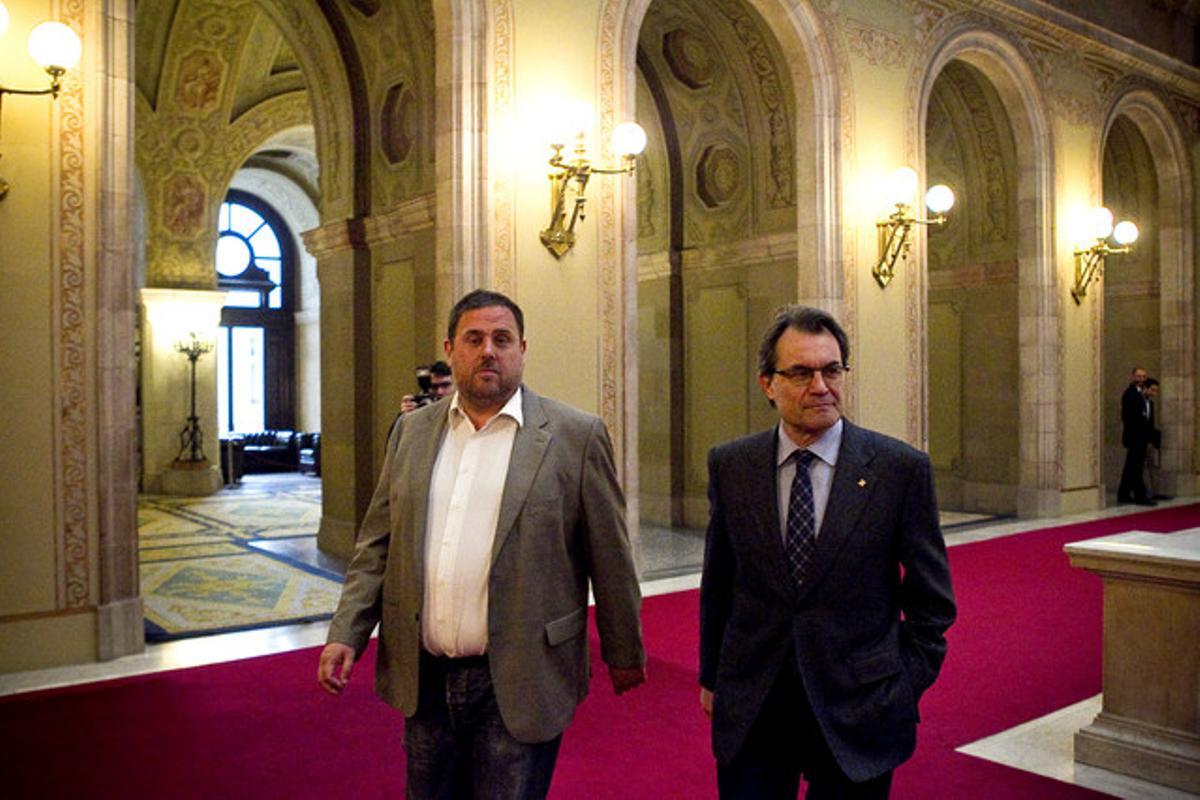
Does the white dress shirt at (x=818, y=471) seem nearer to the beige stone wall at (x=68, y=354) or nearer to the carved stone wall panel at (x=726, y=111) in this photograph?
the beige stone wall at (x=68, y=354)

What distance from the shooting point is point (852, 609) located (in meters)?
2.35

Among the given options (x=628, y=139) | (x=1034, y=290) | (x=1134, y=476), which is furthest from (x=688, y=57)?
(x=1134, y=476)

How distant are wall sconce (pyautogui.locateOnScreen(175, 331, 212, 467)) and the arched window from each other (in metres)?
6.93

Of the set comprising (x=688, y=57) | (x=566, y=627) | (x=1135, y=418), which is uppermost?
(x=688, y=57)

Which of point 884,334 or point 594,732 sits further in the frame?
point 884,334

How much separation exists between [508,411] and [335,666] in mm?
736

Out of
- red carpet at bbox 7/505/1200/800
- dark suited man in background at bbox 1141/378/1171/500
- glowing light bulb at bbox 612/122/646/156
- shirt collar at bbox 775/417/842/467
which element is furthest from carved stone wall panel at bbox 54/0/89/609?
dark suited man in background at bbox 1141/378/1171/500

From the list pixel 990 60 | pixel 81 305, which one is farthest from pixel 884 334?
pixel 81 305

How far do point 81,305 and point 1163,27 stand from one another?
14.4 meters

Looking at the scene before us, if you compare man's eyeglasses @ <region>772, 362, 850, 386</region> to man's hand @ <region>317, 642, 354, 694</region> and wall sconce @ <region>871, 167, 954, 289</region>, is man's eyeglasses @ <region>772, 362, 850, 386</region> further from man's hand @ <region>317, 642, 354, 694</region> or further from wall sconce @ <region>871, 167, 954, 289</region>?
wall sconce @ <region>871, 167, 954, 289</region>

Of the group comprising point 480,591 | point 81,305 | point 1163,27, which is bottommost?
point 480,591

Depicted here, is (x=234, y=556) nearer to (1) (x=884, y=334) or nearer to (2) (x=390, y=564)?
(1) (x=884, y=334)

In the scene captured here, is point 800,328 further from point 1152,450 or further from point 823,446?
point 1152,450

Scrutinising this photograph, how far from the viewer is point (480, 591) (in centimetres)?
248
